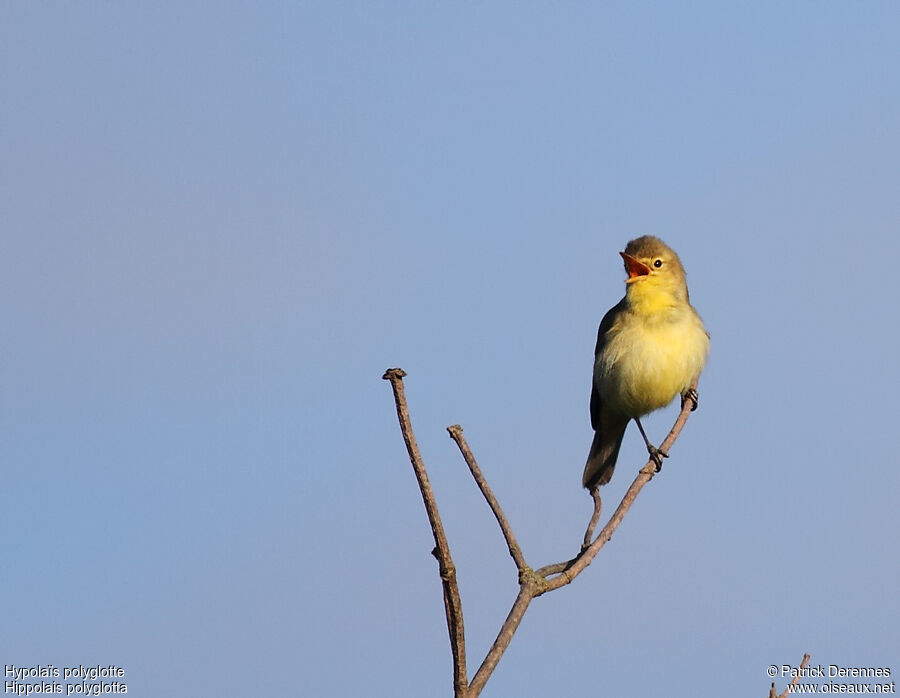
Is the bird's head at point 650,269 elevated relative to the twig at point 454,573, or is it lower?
elevated

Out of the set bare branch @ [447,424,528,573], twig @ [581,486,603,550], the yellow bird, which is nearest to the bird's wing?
the yellow bird

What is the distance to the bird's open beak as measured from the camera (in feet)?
30.6

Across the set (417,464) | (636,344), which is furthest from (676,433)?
(636,344)

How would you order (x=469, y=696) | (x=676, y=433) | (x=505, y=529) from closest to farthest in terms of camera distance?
(x=469, y=696) < (x=505, y=529) < (x=676, y=433)

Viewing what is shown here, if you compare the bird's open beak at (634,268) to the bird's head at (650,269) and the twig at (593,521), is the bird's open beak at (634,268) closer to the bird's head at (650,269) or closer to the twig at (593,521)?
the bird's head at (650,269)

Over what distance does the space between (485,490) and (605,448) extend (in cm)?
637

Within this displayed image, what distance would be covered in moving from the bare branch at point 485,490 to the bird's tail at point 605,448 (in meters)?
6.13

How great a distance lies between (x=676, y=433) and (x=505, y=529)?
2.07 metres

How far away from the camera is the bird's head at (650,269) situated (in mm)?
9320

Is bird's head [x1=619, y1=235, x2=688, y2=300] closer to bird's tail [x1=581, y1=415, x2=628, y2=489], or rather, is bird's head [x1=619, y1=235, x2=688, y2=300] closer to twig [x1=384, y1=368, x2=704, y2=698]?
bird's tail [x1=581, y1=415, x2=628, y2=489]

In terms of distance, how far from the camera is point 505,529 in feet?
11.6

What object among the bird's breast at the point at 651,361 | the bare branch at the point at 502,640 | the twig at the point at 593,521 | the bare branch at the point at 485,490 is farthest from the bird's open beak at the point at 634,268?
the bare branch at the point at 502,640

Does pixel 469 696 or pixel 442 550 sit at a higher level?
pixel 442 550

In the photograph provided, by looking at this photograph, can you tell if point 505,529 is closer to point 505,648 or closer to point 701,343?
point 505,648
